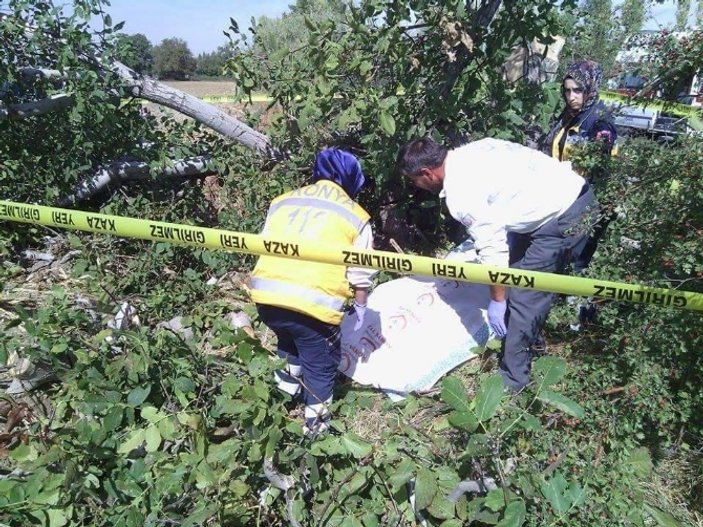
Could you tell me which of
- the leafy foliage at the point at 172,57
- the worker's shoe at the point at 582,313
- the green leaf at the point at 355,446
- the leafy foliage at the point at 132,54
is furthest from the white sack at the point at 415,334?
the leafy foliage at the point at 172,57

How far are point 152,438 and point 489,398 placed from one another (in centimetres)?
121

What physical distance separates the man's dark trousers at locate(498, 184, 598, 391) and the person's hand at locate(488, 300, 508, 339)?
0.05m

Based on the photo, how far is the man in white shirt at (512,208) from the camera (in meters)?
2.70

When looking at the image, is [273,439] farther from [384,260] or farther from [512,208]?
[512,208]

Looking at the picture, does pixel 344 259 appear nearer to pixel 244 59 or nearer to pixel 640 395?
pixel 640 395

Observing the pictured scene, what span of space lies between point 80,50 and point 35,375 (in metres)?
2.34

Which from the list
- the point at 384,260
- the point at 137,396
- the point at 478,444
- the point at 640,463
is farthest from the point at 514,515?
the point at 137,396

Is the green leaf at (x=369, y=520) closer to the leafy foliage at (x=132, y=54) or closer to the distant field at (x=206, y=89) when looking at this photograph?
the leafy foliage at (x=132, y=54)

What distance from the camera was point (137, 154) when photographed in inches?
165

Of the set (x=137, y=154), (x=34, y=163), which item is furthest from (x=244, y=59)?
(x=34, y=163)

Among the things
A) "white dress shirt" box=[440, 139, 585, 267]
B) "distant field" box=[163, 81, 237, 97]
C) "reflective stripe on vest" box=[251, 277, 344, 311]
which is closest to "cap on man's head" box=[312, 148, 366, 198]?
"white dress shirt" box=[440, 139, 585, 267]

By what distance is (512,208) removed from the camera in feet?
9.15

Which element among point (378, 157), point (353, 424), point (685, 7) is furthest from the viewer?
point (378, 157)

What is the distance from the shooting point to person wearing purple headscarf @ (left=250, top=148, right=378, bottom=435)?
2.52 metres
